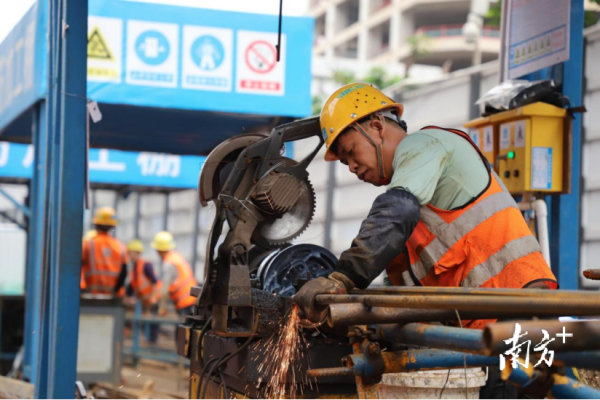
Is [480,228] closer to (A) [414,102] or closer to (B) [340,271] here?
(B) [340,271]

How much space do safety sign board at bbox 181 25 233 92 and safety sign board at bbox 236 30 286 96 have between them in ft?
0.34

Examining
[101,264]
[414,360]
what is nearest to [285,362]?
[414,360]

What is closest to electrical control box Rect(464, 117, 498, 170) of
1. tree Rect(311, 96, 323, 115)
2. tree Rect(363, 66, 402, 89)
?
tree Rect(311, 96, 323, 115)

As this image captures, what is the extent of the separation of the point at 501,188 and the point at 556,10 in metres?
2.23

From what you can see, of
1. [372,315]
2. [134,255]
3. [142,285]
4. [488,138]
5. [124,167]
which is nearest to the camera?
[372,315]

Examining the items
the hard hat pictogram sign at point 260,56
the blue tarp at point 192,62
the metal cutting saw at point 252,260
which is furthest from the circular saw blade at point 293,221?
the hard hat pictogram sign at point 260,56

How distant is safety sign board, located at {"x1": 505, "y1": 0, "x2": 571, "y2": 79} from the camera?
15.7 feet

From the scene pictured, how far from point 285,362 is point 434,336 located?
2.93ft

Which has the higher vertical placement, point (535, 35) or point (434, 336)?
point (535, 35)

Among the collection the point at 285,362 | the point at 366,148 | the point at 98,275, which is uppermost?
the point at 366,148

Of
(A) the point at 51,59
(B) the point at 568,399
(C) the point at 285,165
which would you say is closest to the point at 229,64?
(A) the point at 51,59

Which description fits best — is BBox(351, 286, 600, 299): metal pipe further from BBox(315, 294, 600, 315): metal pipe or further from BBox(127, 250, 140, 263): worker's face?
BBox(127, 250, 140, 263): worker's face

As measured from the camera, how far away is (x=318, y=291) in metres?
2.61

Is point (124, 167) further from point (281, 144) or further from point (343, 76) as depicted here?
point (343, 76)
